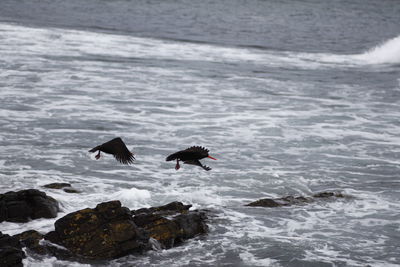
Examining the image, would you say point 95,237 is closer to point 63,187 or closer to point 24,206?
point 24,206

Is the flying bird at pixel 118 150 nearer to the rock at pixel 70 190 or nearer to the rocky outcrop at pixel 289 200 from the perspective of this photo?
the rock at pixel 70 190

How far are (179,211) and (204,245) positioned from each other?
85 cm

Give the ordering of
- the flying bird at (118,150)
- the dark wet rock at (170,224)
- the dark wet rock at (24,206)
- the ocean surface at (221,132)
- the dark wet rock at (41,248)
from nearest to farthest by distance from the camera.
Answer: the dark wet rock at (41,248) < the flying bird at (118,150) < the dark wet rock at (170,224) < the dark wet rock at (24,206) < the ocean surface at (221,132)

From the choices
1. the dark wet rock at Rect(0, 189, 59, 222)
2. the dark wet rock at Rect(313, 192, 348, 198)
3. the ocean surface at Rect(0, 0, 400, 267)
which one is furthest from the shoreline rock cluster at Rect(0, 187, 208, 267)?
the dark wet rock at Rect(313, 192, 348, 198)

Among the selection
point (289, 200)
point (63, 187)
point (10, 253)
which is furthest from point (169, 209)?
point (10, 253)

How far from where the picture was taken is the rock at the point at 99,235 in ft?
29.7

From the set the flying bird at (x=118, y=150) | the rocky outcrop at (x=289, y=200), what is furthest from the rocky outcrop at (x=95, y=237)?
the rocky outcrop at (x=289, y=200)

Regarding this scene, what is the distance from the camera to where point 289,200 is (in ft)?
40.4

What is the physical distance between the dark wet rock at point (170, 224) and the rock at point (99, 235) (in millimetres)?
329

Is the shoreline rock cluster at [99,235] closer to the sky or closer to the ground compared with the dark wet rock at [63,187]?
closer to the ground

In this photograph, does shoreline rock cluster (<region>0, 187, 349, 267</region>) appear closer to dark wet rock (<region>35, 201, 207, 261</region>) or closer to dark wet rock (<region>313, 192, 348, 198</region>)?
dark wet rock (<region>35, 201, 207, 261</region>)

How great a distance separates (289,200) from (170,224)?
3.35 meters

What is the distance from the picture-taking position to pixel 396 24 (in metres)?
59.4

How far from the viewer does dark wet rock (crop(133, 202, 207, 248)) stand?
961cm
